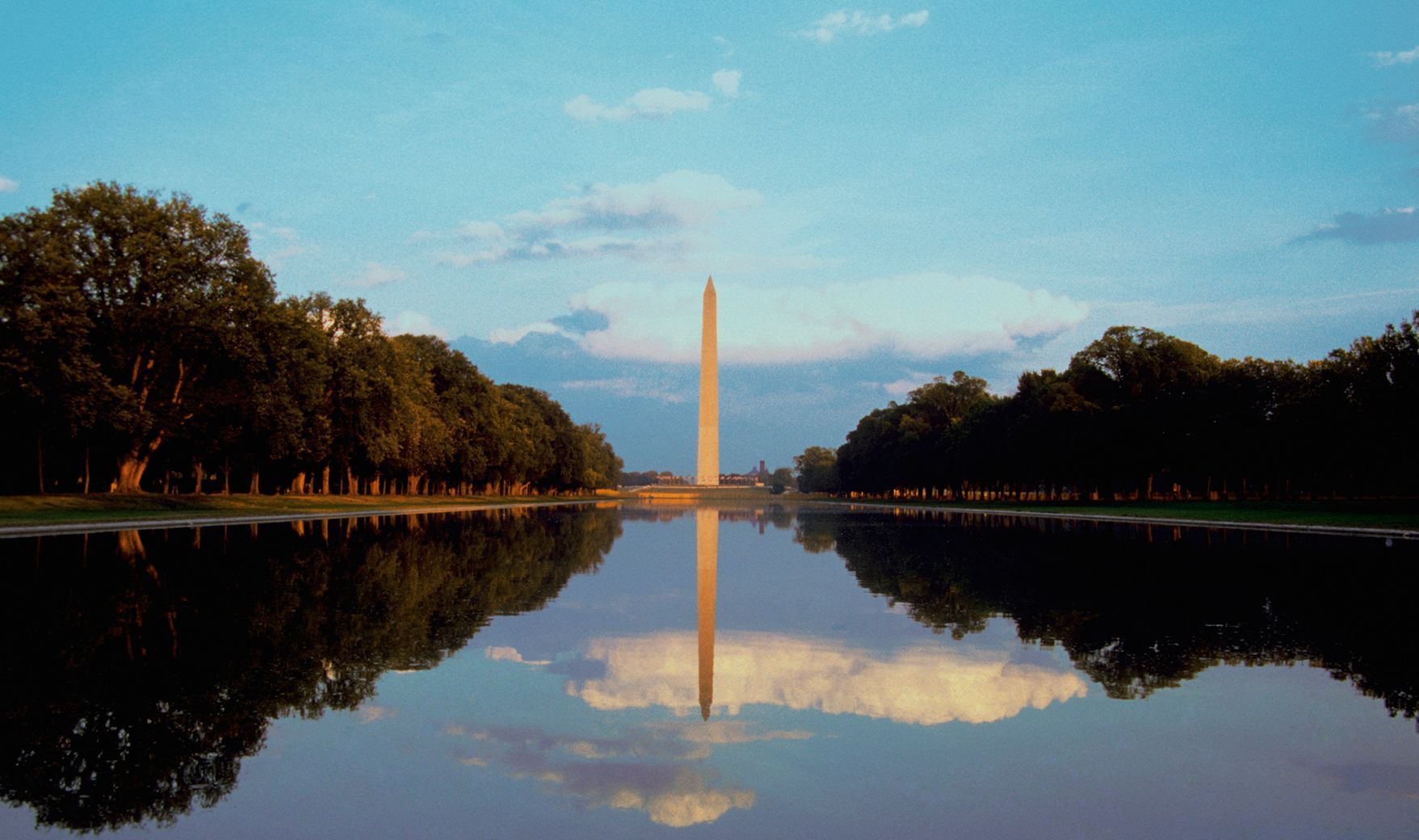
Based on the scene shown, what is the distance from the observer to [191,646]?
413 inches

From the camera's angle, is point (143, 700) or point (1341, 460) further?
point (1341, 460)

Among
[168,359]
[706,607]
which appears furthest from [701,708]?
[168,359]

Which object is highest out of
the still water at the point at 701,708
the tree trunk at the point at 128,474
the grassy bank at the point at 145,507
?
the tree trunk at the point at 128,474

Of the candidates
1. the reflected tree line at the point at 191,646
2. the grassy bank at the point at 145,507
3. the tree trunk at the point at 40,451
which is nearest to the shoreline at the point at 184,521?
the grassy bank at the point at 145,507

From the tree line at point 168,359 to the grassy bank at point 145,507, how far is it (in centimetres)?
210

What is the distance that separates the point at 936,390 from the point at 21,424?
277ft

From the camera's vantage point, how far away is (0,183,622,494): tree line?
3728 cm

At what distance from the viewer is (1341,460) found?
60.9 m

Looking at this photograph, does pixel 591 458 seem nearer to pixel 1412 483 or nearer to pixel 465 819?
pixel 1412 483

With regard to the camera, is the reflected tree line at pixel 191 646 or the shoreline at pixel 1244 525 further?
the shoreline at pixel 1244 525

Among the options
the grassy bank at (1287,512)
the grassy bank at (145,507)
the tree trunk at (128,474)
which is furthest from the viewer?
the tree trunk at (128,474)

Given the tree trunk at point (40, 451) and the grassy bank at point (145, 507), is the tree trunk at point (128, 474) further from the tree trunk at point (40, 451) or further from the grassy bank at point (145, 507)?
the tree trunk at point (40, 451)

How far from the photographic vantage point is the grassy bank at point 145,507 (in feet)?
112

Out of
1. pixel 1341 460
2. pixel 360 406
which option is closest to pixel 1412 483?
pixel 1341 460
